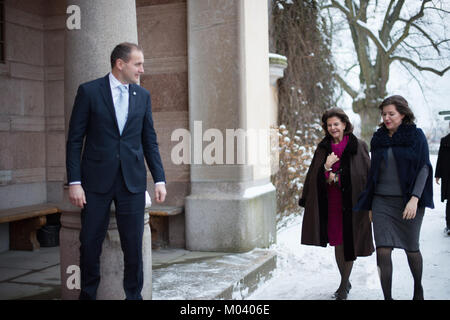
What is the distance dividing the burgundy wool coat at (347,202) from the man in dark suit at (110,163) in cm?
177

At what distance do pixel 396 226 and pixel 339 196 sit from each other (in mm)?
670

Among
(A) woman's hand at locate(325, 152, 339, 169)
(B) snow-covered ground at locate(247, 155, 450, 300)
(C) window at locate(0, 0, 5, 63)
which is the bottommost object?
(B) snow-covered ground at locate(247, 155, 450, 300)

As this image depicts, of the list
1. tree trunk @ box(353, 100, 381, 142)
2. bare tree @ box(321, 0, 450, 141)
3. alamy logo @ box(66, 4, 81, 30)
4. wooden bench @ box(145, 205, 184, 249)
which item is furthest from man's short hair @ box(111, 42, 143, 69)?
tree trunk @ box(353, 100, 381, 142)

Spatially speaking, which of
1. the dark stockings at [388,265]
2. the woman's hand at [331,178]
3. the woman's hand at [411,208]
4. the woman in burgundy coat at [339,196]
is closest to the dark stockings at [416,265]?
the dark stockings at [388,265]

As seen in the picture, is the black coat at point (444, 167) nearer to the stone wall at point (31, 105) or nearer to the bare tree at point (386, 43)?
the stone wall at point (31, 105)

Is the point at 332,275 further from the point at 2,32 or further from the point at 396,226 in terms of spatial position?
the point at 2,32

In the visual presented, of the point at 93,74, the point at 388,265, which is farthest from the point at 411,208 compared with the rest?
the point at 93,74

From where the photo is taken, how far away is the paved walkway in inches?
149

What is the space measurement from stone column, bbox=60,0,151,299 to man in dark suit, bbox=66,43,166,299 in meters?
0.14

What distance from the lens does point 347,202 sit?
4.27m

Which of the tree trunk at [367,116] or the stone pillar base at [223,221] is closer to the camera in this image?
the stone pillar base at [223,221]

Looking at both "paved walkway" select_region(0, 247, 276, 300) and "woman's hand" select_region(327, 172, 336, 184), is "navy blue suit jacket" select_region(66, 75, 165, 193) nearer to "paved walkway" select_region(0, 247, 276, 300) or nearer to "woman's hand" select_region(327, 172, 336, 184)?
"paved walkway" select_region(0, 247, 276, 300)

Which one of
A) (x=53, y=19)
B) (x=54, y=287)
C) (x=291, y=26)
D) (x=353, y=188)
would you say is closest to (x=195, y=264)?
(x=54, y=287)

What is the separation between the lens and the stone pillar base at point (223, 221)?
5.22 m
